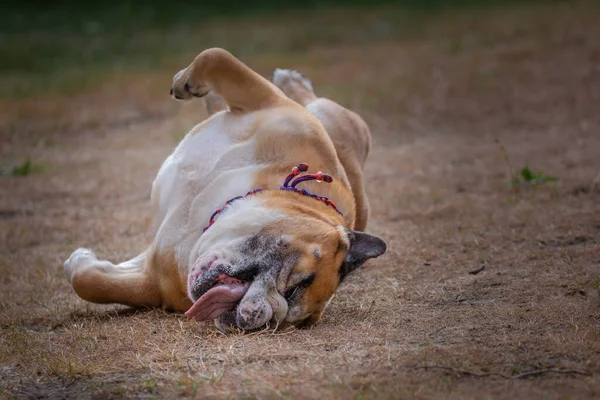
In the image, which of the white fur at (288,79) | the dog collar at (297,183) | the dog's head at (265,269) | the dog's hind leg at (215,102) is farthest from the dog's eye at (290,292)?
the white fur at (288,79)

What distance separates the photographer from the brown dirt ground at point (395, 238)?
126 inches

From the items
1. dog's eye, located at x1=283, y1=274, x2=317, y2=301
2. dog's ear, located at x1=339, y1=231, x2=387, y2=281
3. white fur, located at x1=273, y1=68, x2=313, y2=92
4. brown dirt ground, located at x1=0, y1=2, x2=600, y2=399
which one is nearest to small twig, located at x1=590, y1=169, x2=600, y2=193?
brown dirt ground, located at x1=0, y1=2, x2=600, y2=399

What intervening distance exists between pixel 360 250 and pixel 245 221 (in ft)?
1.85

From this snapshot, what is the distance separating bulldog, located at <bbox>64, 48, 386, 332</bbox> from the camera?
3.61 metres

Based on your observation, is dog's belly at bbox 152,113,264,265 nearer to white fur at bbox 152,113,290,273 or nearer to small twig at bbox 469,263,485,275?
white fur at bbox 152,113,290,273

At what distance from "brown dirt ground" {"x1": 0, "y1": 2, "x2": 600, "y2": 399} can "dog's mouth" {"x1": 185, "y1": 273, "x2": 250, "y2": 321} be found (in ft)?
0.44

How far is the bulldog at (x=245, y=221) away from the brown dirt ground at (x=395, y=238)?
0.16 metres

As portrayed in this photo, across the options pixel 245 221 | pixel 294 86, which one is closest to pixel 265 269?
pixel 245 221

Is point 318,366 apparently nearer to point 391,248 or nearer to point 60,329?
point 60,329

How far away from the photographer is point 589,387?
2.91 m

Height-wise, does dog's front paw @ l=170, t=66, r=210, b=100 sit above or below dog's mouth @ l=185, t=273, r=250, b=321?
above

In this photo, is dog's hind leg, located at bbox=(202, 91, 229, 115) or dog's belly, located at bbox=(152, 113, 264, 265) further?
dog's hind leg, located at bbox=(202, 91, 229, 115)

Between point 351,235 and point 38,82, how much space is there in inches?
327

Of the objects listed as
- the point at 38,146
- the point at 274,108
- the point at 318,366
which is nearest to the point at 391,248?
the point at 274,108
